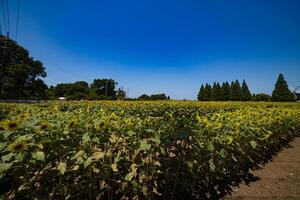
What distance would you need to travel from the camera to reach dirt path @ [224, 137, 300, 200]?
384 centimetres

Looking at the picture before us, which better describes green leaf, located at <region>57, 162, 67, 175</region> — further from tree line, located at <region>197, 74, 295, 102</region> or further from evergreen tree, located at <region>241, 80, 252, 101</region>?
evergreen tree, located at <region>241, 80, 252, 101</region>

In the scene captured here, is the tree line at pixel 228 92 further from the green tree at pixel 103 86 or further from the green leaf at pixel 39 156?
the green leaf at pixel 39 156

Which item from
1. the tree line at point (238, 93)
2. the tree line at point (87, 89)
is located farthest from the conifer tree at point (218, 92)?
the tree line at point (87, 89)

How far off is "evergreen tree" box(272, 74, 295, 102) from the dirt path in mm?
49779

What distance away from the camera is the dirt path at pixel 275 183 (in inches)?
151

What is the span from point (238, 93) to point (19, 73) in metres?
48.5

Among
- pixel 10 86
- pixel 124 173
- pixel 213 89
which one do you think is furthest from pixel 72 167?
pixel 213 89

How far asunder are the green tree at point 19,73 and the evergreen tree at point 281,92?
50767mm

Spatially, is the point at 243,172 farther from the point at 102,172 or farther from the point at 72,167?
the point at 72,167

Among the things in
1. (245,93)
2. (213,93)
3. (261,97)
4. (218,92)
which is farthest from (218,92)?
(261,97)

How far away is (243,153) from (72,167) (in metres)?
3.28

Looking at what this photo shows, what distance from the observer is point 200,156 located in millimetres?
3473

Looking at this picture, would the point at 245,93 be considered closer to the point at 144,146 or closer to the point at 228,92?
the point at 228,92

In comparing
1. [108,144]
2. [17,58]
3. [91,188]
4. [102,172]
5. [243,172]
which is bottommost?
[243,172]
